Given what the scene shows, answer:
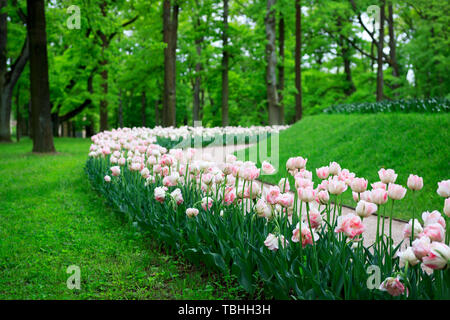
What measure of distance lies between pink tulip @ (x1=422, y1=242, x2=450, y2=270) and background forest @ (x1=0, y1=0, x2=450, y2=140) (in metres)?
12.4

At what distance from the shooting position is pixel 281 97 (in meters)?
20.7

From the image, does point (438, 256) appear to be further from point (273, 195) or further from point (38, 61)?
point (38, 61)

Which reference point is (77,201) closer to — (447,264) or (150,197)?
(150,197)

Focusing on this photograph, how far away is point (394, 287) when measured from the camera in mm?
1901

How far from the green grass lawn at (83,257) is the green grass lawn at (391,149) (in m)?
3.47

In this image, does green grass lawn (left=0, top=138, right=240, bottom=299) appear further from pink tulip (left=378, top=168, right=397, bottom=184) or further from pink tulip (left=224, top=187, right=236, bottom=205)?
pink tulip (left=378, top=168, right=397, bottom=184)

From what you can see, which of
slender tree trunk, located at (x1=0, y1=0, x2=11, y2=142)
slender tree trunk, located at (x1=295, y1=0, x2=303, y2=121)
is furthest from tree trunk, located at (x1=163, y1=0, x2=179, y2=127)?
slender tree trunk, located at (x1=0, y1=0, x2=11, y2=142)

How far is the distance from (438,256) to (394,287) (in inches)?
12.7

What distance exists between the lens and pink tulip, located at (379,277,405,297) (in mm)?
1894

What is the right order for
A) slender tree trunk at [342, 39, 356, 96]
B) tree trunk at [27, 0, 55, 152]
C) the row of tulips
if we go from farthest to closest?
slender tree trunk at [342, 39, 356, 96], tree trunk at [27, 0, 55, 152], the row of tulips

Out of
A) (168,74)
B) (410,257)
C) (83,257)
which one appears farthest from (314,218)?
(168,74)

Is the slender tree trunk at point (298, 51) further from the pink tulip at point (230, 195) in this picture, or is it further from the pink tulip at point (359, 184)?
the pink tulip at point (359, 184)
